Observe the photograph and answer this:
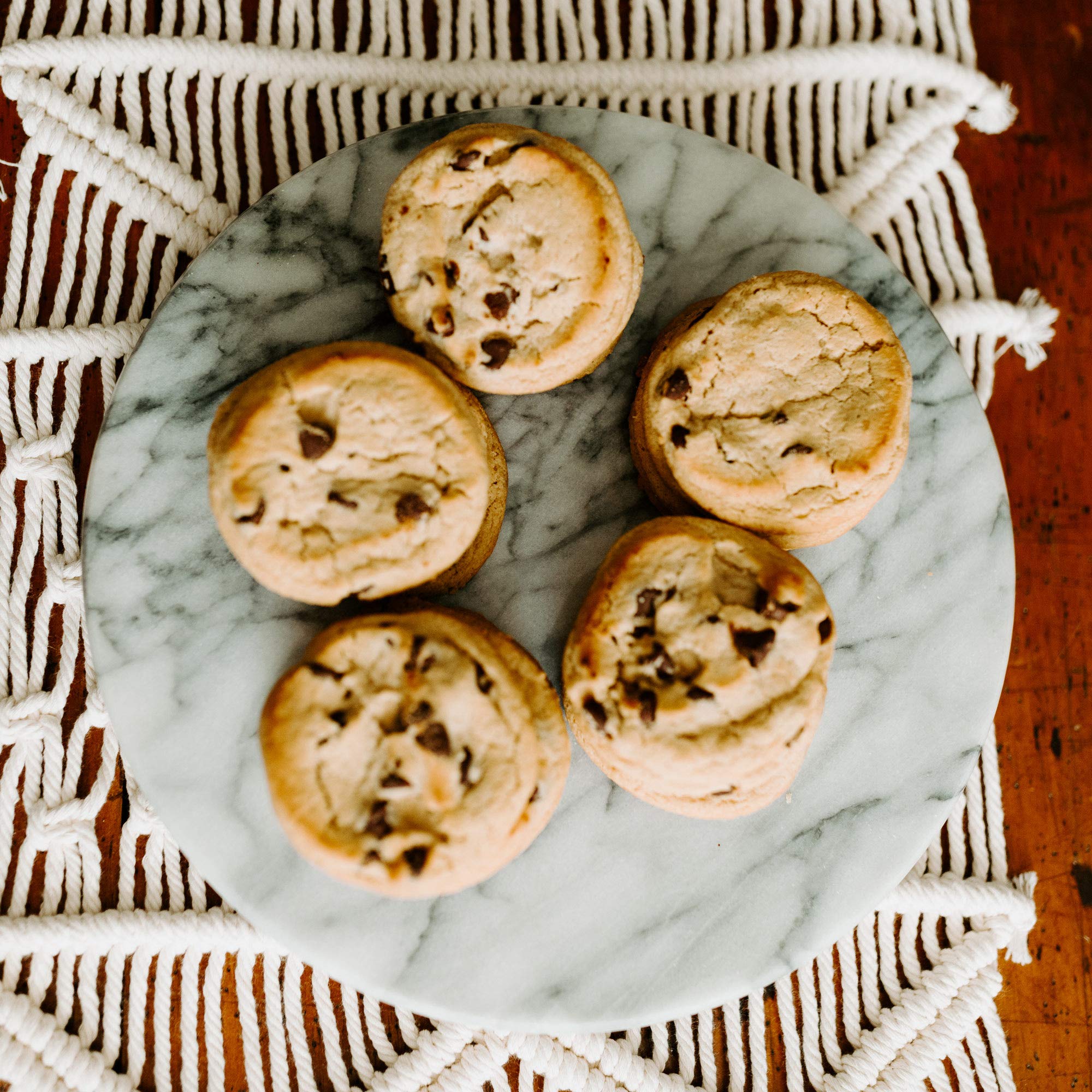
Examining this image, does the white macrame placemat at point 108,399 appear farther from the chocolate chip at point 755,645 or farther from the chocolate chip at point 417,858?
the chocolate chip at point 755,645

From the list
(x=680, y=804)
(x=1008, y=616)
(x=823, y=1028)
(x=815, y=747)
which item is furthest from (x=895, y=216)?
(x=823, y=1028)

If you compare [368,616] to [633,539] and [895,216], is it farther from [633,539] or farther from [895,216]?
[895,216]

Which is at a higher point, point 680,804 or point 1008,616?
point 1008,616

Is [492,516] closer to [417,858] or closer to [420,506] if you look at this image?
[420,506]

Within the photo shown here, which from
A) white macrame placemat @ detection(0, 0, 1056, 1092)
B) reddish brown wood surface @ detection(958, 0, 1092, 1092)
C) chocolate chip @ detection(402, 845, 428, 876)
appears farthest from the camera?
reddish brown wood surface @ detection(958, 0, 1092, 1092)

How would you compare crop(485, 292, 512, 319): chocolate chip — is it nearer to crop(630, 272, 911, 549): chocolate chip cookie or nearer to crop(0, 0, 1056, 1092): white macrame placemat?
crop(630, 272, 911, 549): chocolate chip cookie

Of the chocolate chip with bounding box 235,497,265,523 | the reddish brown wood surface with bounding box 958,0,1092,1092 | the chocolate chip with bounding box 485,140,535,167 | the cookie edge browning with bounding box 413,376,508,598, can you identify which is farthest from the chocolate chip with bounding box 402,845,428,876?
the reddish brown wood surface with bounding box 958,0,1092,1092

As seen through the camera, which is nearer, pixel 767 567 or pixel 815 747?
pixel 767 567
